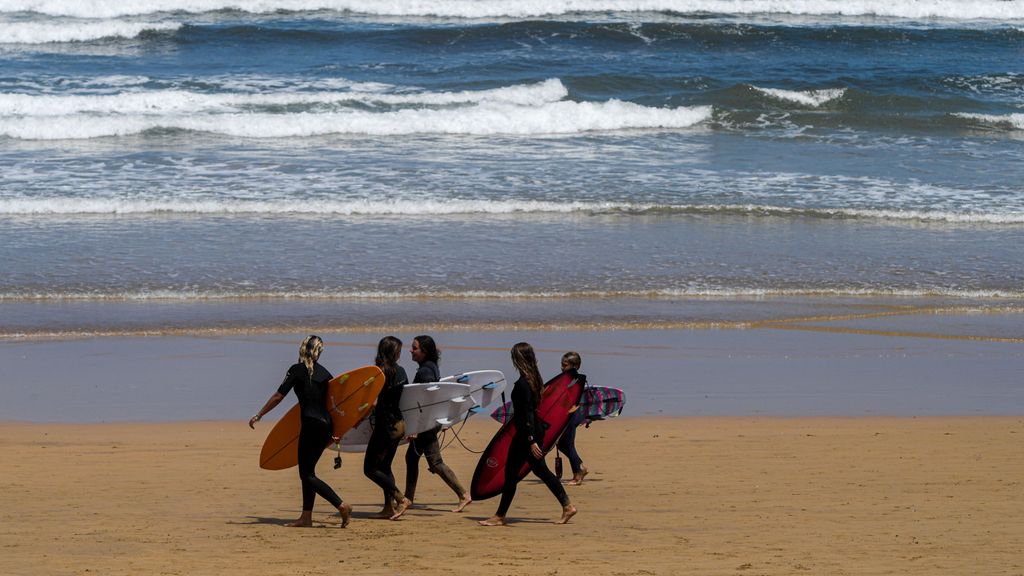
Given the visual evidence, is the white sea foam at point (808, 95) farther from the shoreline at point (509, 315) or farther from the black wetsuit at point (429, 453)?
the black wetsuit at point (429, 453)

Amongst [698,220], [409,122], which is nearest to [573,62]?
[409,122]

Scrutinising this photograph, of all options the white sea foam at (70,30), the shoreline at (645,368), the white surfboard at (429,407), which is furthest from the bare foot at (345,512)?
the white sea foam at (70,30)

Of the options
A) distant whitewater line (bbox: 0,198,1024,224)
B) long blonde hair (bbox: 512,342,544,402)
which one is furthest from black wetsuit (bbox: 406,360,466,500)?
distant whitewater line (bbox: 0,198,1024,224)

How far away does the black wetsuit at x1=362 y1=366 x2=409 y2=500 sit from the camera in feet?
22.6

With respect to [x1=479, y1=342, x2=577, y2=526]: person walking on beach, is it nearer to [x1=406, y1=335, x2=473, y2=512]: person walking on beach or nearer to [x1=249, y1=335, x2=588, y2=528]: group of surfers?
[x1=249, y1=335, x2=588, y2=528]: group of surfers

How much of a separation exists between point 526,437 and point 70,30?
2813 cm

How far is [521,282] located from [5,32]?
23.2 meters

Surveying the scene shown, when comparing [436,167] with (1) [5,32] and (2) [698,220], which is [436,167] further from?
(1) [5,32]

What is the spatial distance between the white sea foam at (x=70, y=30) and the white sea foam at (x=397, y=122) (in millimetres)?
8585

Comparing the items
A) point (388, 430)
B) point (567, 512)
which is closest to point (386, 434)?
point (388, 430)

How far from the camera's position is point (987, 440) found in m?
8.33

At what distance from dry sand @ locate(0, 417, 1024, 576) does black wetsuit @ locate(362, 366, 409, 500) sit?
0.27 metres

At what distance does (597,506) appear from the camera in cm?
718

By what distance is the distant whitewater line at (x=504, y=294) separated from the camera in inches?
492
